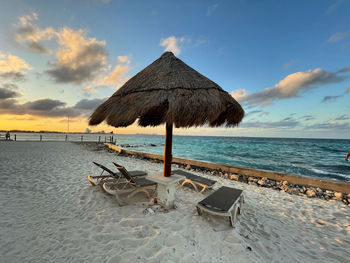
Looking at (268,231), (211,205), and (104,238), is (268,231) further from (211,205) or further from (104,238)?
(104,238)

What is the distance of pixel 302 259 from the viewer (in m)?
2.32

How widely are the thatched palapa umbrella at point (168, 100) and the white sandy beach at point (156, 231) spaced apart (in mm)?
1224

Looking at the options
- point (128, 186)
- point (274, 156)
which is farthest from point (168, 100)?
point (274, 156)

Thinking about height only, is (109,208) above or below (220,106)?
below

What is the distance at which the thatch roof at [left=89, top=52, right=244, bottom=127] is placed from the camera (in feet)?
9.29

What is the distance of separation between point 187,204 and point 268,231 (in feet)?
5.55

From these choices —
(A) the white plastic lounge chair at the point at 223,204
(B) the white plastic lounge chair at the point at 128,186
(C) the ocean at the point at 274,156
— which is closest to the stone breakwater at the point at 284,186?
(A) the white plastic lounge chair at the point at 223,204

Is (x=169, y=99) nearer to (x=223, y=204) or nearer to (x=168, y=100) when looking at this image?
(x=168, y=100)

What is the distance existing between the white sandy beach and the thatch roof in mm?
1869

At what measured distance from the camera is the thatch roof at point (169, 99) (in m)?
2.83

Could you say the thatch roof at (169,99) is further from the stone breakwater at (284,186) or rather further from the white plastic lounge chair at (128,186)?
the stone breakwater at (284,186)

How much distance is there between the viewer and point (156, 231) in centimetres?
262

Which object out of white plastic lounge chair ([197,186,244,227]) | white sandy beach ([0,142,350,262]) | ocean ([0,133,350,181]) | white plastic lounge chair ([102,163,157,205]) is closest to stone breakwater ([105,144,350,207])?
white sandy beach ([0,142,350,262])

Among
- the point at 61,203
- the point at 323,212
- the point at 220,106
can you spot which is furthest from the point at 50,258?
the point at 323,212
